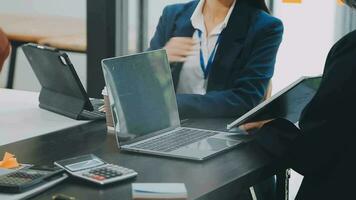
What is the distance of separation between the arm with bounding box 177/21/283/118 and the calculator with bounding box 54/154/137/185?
0.68 metres

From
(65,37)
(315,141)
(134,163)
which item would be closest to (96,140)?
(134,163)

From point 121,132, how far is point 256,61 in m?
0.76

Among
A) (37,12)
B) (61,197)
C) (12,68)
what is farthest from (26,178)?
(12,68)

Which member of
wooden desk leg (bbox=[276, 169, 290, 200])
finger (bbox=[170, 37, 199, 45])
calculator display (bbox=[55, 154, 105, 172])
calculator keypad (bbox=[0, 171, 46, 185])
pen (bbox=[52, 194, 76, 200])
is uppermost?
finger (bbox=[170, 37, 199, 45])

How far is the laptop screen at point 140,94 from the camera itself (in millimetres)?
1822

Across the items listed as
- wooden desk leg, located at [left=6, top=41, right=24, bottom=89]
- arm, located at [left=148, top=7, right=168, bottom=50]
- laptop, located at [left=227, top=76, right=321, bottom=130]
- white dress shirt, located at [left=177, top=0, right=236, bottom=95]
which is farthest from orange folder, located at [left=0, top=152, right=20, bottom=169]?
wooden desk leg, located at [left=6, top=41, right=24, bottom=89]

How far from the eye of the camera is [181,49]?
2537 mm

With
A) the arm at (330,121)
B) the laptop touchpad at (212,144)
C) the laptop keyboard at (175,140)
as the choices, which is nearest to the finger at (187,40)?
the laptop keyboard at (175,140)

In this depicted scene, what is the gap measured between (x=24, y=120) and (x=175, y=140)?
62 centimetres

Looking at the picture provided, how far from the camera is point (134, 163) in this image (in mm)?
1666

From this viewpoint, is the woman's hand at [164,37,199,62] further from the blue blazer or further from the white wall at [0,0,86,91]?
the white wall at [0,0,86,91]

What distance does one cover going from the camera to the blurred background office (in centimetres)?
351

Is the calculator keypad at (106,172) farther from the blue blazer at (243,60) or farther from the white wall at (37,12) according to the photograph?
the white wall at (37,12)

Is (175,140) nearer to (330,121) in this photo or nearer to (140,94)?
(140,94)
